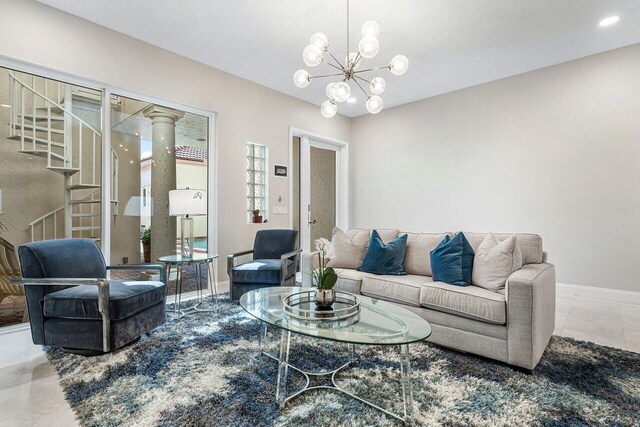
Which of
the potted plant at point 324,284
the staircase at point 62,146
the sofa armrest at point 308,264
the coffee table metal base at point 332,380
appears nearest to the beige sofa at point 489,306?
the sofa armrest at point 308,264

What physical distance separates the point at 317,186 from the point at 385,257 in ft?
9.89

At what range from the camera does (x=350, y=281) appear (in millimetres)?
3045

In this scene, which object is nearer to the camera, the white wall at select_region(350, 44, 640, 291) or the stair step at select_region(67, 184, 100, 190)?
the stair step at select_region(67, 184, 100, 190)

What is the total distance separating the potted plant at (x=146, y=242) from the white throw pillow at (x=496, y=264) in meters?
3.38

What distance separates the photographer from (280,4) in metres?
2.86

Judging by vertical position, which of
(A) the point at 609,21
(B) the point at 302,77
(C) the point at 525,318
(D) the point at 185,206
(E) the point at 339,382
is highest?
(A) the point at 609,21

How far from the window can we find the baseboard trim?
4023 millimetres

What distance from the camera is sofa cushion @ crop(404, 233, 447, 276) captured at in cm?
309

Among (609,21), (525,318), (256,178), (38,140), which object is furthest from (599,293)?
(38,140)

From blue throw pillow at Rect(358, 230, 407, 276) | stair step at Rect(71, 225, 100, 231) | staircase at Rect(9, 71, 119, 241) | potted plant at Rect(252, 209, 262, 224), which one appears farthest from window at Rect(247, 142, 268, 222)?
blue throw pillow at Rect(358, 230, 407, 276)

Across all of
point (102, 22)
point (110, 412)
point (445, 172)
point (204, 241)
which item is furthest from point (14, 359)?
point (445, 172)

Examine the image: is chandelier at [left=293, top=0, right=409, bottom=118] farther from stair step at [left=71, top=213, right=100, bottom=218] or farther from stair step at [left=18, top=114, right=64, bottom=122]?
stair step at [left=71, top=213, right=100, bottom=218]

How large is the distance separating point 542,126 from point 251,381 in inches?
177

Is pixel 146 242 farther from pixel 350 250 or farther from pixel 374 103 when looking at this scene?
pixel 374 103
